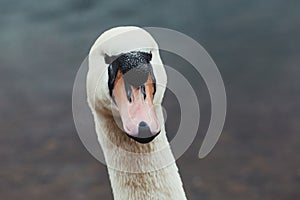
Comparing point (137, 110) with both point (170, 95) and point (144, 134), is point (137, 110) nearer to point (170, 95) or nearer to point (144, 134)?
point (144, 134)

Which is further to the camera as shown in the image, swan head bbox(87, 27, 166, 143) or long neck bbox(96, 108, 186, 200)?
long neck bbox(96, 108, 186, 200)

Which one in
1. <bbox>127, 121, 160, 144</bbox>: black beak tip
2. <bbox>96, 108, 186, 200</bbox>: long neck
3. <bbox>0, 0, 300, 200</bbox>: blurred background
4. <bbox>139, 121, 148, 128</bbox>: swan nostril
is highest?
<bbox>0, 0, 300, 200</bbox>: blurred background

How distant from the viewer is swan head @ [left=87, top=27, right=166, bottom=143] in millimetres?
1504

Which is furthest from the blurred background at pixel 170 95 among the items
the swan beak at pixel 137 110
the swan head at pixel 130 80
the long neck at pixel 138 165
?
the swan beak at pixel 137 110

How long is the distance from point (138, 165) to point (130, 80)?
1.14 feet

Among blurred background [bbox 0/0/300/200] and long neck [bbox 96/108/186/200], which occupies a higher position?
blurred background [bbox 0/0/300/200]

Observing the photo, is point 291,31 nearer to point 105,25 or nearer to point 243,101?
point 243,101

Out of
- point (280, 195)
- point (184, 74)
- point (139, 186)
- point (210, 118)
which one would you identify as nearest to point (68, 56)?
point (184, 74)

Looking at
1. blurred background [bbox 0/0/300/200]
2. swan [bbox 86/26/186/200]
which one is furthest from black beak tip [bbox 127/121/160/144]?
blurred background [bbox 0/0/300/200]

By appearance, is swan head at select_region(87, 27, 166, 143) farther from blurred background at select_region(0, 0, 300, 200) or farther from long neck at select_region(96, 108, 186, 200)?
blurred background at select_region(0, 0, 300, 200)

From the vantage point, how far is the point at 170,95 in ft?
14.3

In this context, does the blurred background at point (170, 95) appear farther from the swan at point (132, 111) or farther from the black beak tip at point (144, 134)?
the black beak tip at point (144, 134)

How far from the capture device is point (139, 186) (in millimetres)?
1888

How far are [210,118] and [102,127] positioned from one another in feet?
7.76
